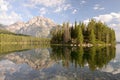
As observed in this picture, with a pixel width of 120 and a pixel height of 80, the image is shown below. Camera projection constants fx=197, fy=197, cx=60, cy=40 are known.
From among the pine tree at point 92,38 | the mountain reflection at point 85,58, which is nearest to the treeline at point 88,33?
the pine tree at point 92,38

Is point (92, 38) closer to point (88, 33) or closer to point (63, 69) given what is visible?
point (88, 33)

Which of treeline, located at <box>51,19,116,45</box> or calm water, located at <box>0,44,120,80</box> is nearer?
calm water, located at <box>0,44,120,80</box>

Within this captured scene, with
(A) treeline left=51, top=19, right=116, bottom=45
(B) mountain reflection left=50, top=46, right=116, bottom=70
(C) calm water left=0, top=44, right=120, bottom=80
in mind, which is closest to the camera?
(C) calm water left=0, top=44, right=120, bottom=80

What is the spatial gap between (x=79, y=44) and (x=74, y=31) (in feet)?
80.5

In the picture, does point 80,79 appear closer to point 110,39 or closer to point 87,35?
point 87,35

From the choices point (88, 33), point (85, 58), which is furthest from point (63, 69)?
point (88, 33)

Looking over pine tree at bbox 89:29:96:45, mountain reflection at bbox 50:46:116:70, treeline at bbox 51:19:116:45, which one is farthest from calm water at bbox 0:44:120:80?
treeline at bbox 51:19:116:45

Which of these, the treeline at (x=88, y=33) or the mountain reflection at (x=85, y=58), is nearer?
the mountain reflection at (x=85, y=58)

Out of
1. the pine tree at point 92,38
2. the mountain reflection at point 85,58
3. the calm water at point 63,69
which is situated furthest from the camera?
the pine tree at point 92,38

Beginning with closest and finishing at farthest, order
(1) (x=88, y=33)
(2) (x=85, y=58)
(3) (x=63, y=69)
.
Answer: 1. (3) (x=63, y=69)
2. (2) (x=85, y=58)
3. (1) (x=88, y=33)

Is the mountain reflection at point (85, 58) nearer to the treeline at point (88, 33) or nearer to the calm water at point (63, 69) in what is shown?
the calm water at point (63, 69)

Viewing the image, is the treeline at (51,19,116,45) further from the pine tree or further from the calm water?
the calm water

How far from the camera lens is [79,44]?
432 feet

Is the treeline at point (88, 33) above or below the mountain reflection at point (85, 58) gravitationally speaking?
above
